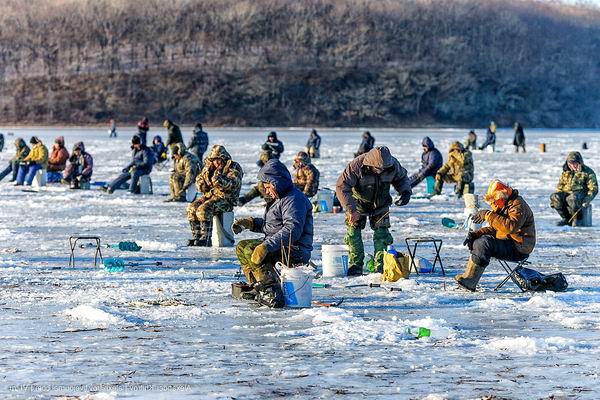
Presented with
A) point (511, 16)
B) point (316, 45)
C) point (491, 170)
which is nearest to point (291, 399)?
point (491, 170)

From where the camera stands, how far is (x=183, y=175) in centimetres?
2280

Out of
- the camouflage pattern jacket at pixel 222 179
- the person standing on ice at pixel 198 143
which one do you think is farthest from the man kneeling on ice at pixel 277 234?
the person standing on ice at pixel 198 143

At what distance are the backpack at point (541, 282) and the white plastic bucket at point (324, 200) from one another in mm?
9527

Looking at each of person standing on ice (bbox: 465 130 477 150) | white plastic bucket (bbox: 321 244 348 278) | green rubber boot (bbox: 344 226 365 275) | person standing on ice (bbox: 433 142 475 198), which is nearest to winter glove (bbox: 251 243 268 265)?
white plastic bucket (bbox: 321 244 348 278)

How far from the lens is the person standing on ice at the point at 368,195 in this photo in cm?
1252

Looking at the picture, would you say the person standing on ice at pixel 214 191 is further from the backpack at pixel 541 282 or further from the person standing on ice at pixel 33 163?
the person standing on ice at pixel 33 163

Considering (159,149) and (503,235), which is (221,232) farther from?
(159,149)

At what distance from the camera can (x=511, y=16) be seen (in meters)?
168

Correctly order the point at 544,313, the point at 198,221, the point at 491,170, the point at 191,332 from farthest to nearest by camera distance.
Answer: the point at 491,170 → the point at 198,221 → the point at 544,313 → the point at 191,332

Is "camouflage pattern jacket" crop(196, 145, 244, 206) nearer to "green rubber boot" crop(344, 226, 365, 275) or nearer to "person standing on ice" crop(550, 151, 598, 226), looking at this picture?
"green rubber boot" crop(344, 226, 365, 275)

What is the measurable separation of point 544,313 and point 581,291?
1.32 meters

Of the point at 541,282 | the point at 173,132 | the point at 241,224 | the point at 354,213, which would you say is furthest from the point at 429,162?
the point at 241,224

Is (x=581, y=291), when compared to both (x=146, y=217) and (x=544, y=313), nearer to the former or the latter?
(x=544, y=313)

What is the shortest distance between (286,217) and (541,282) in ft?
8.66
